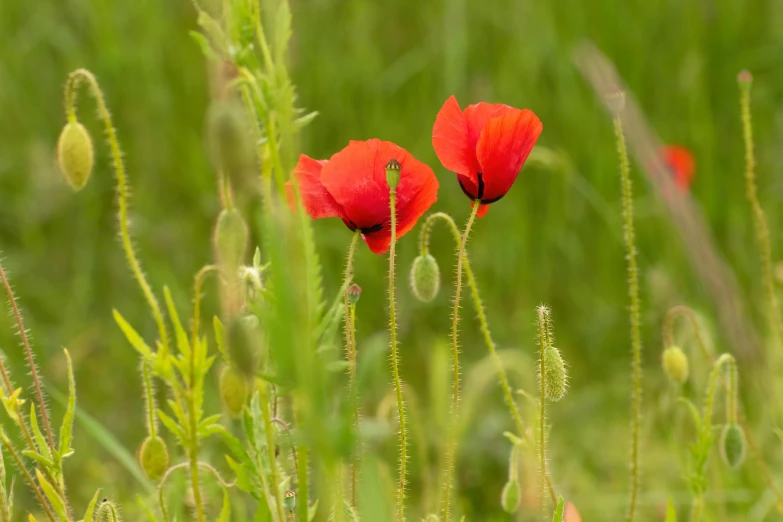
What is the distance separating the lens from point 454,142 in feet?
3.77

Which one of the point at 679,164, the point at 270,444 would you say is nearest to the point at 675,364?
the point at 270,444

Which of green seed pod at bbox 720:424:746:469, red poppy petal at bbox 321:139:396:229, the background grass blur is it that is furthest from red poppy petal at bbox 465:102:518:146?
the background grass blur

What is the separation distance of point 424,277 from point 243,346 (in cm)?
48

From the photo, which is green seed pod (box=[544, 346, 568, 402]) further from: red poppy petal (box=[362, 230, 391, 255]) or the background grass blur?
the background grass blur

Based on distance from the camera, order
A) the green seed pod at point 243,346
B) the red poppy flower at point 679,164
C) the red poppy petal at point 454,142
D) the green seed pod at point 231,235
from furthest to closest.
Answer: the red poppy flower at point 679,164 → the red poppy petal at point 454,142 → the green seed pod at point 231,235 → the green seed pod at point 243,346

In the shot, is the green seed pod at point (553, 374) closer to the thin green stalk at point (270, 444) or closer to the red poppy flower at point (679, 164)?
the thin green stalk at point (270, 444)

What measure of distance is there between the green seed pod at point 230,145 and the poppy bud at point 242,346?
0.12 meters

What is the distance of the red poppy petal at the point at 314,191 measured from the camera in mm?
1115

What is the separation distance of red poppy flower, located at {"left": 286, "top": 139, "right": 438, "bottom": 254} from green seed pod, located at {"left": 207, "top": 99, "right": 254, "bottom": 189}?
0.67 ft

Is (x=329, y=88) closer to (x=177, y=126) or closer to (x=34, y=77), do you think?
(x=177, y=126)

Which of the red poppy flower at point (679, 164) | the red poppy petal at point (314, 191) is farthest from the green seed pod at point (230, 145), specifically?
the red poppy flower at point (679, 164)

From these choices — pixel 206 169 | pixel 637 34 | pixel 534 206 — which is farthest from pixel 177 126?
pixel 637 34

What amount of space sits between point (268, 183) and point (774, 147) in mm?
2911

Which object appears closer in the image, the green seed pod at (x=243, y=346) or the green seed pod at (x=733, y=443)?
the green seed pod at (x=243, y=346)
